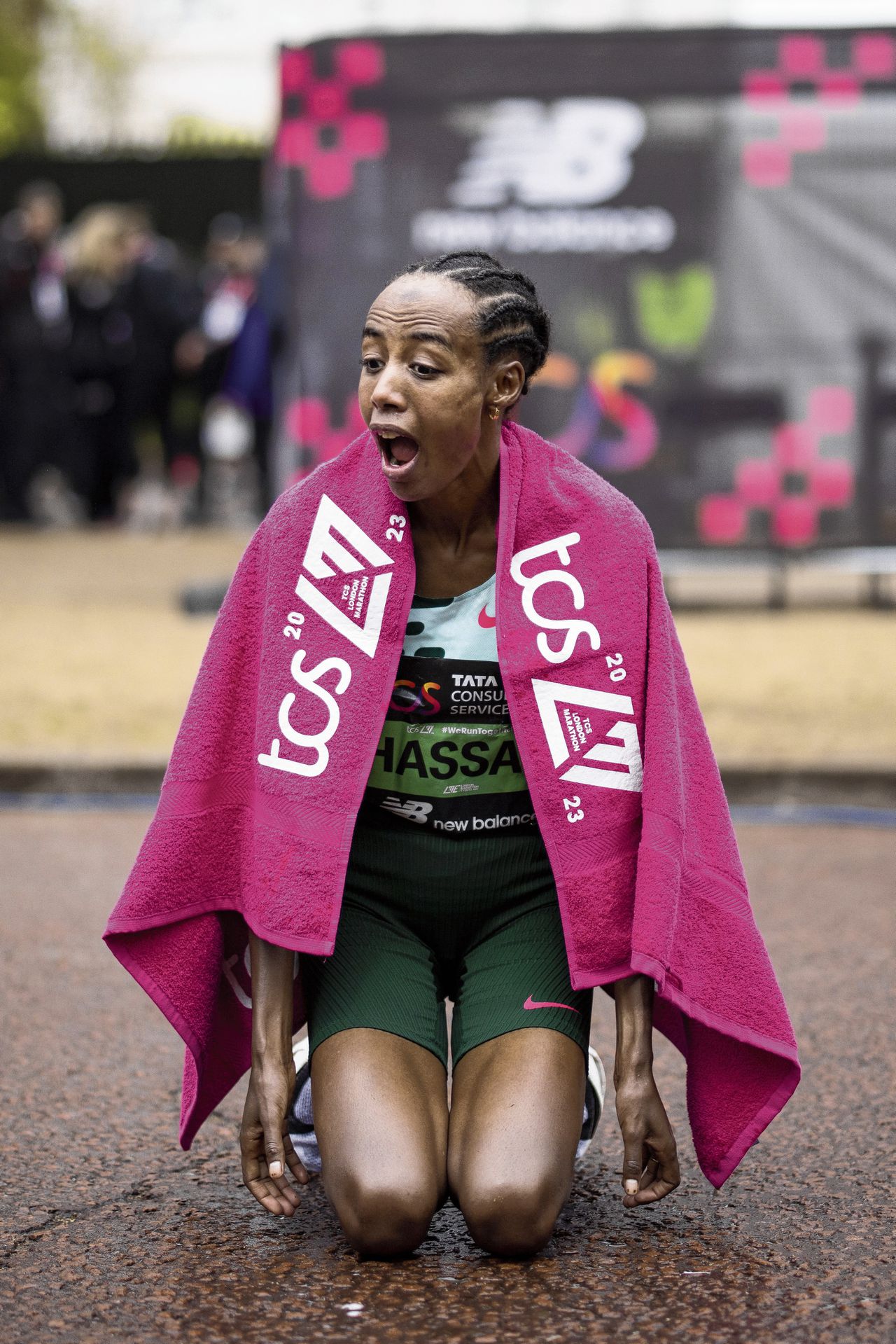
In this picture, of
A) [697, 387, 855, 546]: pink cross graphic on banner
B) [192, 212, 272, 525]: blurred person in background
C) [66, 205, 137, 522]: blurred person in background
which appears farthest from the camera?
[66, 205, 137, 522]: blurred person in background

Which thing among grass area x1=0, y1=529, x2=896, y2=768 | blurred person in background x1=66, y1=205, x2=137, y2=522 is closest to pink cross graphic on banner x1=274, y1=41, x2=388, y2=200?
grass area x1=0, y1=529, x2=896, y2=768

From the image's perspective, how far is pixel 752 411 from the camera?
10.7 m

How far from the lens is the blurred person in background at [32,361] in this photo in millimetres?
17391

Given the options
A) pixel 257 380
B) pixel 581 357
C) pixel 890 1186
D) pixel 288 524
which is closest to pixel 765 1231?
pixel 890 1186

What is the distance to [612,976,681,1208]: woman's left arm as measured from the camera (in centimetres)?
317

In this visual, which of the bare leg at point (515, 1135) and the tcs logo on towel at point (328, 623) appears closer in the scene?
the bare leg at point (515, 1135)

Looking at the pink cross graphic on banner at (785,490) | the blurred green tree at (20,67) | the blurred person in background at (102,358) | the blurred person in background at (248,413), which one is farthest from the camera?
the blurred green tree at (20,67)

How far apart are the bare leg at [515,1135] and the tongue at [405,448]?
911mm

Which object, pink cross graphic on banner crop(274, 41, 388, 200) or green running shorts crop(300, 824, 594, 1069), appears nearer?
green running shorts crop(300, 824, 594, 1069)

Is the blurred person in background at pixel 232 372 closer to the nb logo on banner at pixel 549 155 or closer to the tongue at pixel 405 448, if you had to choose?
the nb logo on banner at pixel 549 155

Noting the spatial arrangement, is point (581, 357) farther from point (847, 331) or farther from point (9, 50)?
point (9, 50)

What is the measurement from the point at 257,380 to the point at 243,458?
26.4 ft

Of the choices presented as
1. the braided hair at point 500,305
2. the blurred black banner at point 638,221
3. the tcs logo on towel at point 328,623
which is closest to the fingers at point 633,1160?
the tcs logo on towel at point 328,623

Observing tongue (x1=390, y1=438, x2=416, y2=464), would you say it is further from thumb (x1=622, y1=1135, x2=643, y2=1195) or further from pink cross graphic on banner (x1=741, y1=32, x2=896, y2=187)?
pink cross graphic on banner (x1=741, y1=32, x2=896, y2=187)
